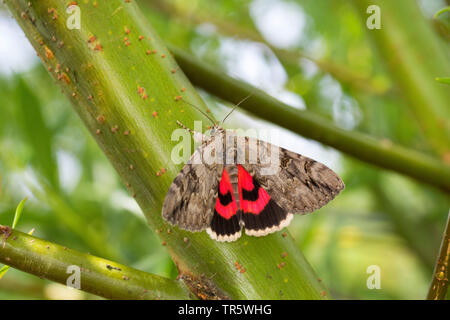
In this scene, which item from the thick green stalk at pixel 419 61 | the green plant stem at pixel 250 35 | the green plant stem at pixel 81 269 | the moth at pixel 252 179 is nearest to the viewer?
the green plant stem at pixel 81 269

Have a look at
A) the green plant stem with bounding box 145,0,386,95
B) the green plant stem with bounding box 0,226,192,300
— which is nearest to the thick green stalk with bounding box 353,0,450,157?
the green plant stem with bounding box 145,0,386,95

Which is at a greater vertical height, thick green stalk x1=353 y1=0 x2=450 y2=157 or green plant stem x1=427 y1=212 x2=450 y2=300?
thick green stalk x1=353 y1=0 x2=450 y2=157

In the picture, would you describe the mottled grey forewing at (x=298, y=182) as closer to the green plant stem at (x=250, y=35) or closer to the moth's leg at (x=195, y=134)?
the moth's leg at (x=195, y=134)

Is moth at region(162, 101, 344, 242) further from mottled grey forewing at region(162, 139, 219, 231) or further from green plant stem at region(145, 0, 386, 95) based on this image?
green plant stem at region(145, 0, 386, 95)

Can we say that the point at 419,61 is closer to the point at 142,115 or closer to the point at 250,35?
the point at 142,115

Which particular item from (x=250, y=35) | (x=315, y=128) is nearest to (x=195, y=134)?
(x=315, y=128)

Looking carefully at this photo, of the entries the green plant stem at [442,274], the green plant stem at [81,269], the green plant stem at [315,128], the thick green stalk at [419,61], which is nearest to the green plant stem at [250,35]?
the thick green stalk at [419,61]

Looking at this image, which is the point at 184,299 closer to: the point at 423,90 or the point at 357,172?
the point at 423,90
